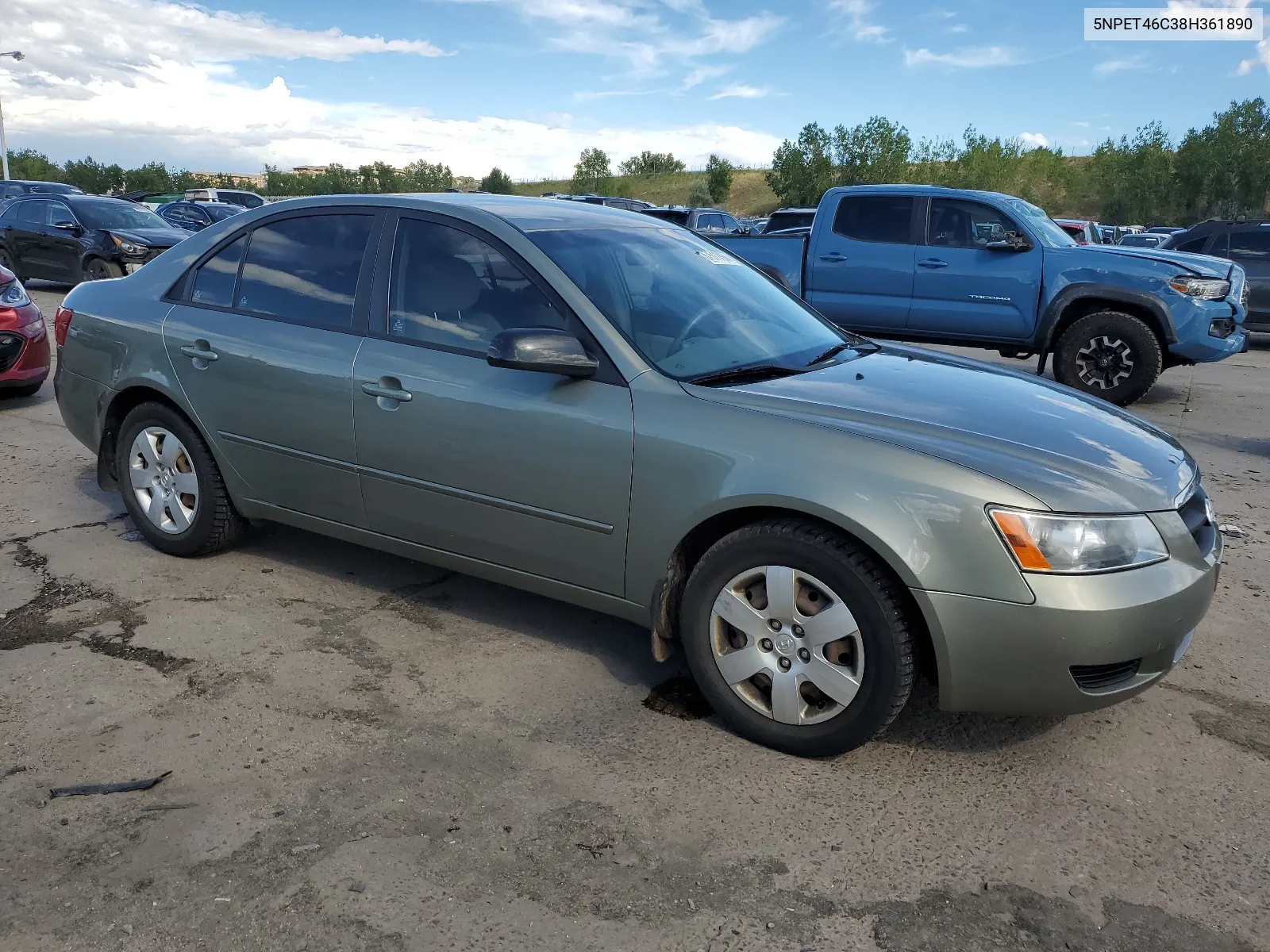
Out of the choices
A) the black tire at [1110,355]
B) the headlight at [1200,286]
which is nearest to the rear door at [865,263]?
the black tire at [1110,355]

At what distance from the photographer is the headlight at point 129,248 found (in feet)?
50.7

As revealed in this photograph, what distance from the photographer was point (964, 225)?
10.0 metres

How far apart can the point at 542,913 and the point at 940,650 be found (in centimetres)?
130

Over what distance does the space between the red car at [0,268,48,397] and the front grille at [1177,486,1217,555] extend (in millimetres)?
8258

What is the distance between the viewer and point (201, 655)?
3.85 m

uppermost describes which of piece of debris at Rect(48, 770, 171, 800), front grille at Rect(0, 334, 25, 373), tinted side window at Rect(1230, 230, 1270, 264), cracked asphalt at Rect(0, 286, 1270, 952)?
tinted side window at Rect(1230, 230, 1270, 264)

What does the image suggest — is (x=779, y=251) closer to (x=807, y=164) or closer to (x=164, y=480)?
(x=164, y=480)

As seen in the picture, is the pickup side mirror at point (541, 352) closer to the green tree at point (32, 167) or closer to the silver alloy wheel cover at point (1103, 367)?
the silver alloy wheel cover at point (1103, 367)

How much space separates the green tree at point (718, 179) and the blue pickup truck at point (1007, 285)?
68.0 m

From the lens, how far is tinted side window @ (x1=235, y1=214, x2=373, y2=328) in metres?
4.11

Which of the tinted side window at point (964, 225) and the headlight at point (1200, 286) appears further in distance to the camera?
the tinted side window at point (964, 225)

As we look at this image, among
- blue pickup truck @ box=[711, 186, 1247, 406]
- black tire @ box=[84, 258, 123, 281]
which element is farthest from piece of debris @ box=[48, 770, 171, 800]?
black tire @ box=[84, 258, 123, 281]

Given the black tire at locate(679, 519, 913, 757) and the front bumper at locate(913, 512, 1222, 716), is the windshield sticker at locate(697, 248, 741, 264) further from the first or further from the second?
the front bumper at locate(913, 512, 1222, 716)

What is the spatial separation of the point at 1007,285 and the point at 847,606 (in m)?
7.74
